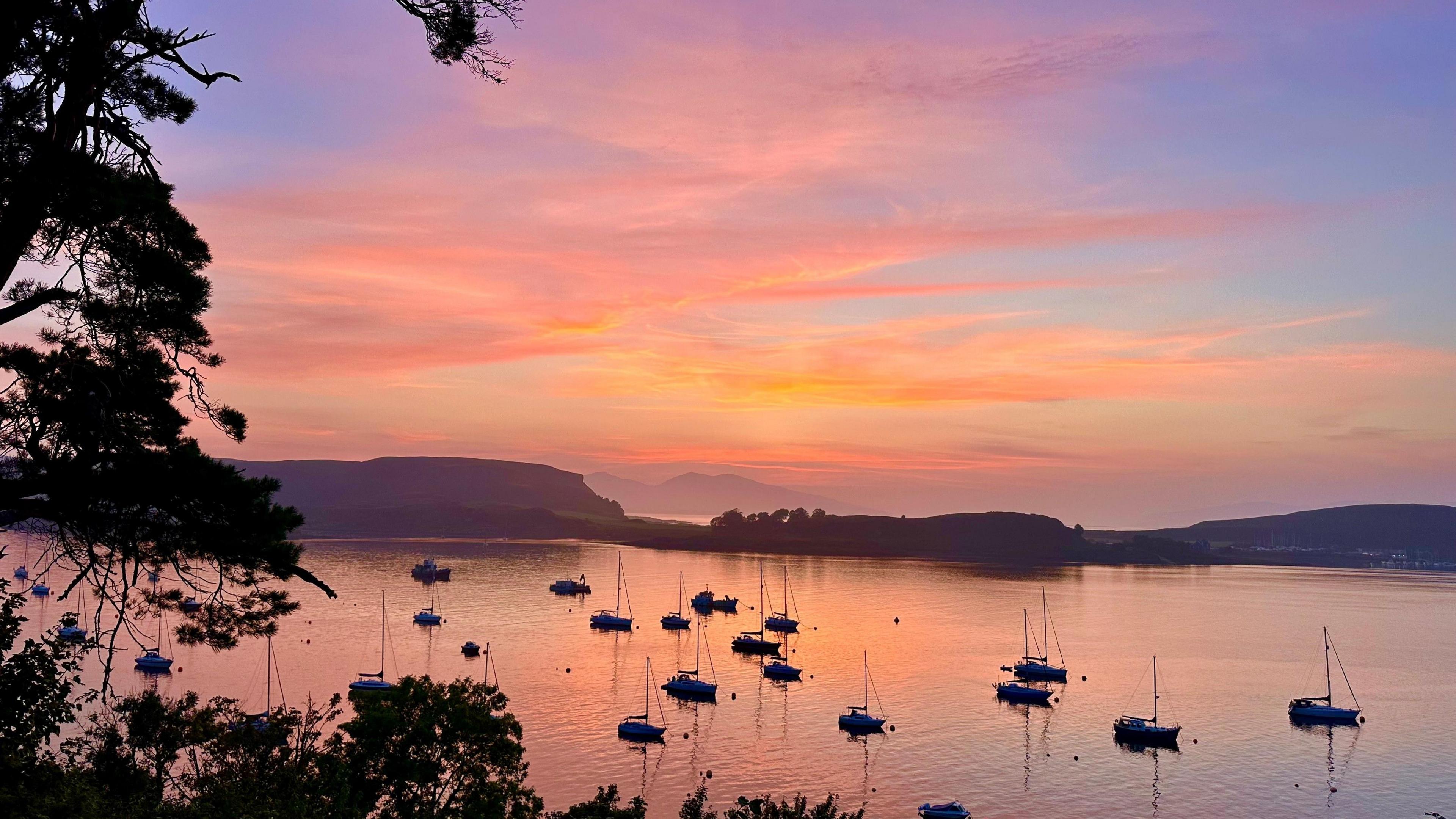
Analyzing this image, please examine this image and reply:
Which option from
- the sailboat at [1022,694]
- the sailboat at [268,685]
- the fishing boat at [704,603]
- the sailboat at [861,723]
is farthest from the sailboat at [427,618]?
the sailboat at [1022,694]

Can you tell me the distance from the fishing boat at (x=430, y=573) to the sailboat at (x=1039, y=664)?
9950 cm

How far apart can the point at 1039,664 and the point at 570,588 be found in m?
85.1

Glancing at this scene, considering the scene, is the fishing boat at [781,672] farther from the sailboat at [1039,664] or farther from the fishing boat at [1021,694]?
the sailboat at [1039,664]

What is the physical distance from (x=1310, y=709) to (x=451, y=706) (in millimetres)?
76519

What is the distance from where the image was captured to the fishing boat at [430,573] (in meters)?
168

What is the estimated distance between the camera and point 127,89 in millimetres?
12781

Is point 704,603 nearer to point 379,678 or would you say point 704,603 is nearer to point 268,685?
point 379,678

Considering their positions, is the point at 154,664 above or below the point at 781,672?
above

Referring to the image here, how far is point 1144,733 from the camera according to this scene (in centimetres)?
6850

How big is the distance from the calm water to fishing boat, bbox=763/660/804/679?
48.7 inches

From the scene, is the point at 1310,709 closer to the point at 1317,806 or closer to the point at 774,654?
the point at 1317,806

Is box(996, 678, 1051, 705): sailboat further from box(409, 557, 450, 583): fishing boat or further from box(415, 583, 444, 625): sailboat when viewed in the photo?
box(409, 557, 450, 583): fishing boat

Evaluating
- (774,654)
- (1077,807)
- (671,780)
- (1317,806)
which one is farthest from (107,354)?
(774,654)

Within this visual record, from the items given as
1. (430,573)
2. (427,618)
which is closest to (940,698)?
(427,618)
